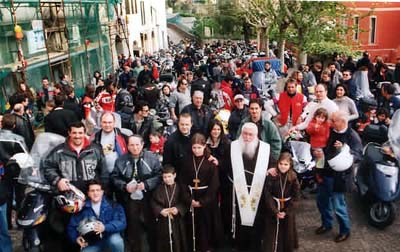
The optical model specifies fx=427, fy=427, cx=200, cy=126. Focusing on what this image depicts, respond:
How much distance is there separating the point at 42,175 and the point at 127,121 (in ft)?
7.82

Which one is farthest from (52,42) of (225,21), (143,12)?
(225,21)

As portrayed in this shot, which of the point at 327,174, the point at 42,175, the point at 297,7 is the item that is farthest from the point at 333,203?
the point at 297,7

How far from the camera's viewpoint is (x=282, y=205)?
4688 mm

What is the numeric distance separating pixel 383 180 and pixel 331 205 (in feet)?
2.53

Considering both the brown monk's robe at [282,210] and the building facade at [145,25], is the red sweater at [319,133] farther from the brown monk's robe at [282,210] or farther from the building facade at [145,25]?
the building facade at [145,25]

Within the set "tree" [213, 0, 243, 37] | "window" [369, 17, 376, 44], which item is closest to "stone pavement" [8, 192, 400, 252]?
"window" [369, 17, 376, 44]

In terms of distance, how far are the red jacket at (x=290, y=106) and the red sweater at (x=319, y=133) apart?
1058mm

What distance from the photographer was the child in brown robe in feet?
15.3

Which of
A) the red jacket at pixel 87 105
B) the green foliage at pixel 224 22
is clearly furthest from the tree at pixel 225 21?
the red jacket at pixel 87 105

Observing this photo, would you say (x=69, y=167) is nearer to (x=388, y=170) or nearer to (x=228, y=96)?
(x=388, y=170)

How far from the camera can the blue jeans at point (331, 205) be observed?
5.14 m

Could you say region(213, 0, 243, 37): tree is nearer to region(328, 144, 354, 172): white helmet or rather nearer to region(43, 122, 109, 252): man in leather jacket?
region(328, 144, 354, 172): white helmet

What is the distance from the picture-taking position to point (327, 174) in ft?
16.8

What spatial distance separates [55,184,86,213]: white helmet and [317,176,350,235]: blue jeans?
2833 millimetres
